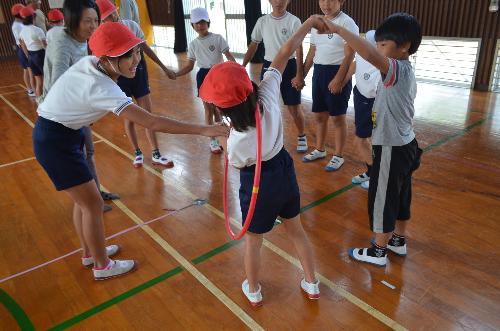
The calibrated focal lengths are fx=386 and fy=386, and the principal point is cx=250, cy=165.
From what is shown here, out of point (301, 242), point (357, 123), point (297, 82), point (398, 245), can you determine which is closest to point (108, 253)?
point (301, 242)

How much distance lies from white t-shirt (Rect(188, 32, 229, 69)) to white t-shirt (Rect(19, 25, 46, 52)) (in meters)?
4.27

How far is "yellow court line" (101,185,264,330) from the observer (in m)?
2.24

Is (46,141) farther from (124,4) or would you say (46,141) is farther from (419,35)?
(124,4)

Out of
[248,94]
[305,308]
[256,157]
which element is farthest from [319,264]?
[248,94]

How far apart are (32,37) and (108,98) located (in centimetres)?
647

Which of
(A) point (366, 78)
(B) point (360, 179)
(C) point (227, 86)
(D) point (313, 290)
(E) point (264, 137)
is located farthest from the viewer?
(B) point (360, 179)

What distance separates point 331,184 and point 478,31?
5032 millimetres

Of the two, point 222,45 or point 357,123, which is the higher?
point 222,45

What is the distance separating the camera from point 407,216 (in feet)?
8.46

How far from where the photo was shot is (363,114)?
11.2 feet

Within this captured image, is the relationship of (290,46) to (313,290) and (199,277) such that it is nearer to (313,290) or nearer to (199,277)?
(313,290)

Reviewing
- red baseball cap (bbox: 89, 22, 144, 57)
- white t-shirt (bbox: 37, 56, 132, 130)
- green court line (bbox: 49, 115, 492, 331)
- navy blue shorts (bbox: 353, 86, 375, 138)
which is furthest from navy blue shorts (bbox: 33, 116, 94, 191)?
navy blue shorts (bbox: 353, 86, 375, 138)

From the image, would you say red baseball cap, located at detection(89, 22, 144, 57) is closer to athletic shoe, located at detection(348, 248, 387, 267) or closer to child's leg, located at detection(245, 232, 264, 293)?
child's leg, located at detection(245, 232, 264, 293)

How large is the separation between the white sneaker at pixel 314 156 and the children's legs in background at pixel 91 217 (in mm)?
2486
